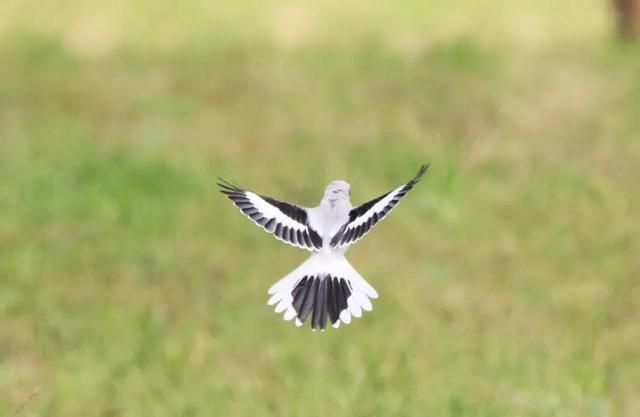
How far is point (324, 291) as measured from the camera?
6.71ft

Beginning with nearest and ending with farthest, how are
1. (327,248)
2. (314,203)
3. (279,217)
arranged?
(327,248) < (279,217) < (314,203)

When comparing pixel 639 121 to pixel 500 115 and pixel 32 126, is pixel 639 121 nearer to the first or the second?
pixel 500 115

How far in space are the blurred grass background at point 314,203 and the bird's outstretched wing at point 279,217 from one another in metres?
3.43

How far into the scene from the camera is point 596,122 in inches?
429

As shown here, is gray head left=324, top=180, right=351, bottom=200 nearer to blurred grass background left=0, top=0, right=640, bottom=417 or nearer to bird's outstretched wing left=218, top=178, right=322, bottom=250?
bird's outstretched wing left=218, top=178, right=322, bottom=250

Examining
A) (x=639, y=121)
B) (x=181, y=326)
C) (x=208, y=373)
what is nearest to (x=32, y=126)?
(x=181, y=326)

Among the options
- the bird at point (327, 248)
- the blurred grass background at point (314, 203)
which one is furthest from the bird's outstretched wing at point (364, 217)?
the blurred grass background at point (314, 203)

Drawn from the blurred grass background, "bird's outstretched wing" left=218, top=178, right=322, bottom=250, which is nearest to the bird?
"bird's outstretched wing" left=218, top=178, right=322, bottom=250

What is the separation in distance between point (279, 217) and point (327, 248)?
6.4 inches

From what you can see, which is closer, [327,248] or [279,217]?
[327,248]

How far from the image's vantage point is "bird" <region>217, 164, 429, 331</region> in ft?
6.47

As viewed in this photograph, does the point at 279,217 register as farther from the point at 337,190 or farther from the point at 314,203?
the point at 314,203

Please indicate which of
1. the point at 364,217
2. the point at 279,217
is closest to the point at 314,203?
the point at 279,217

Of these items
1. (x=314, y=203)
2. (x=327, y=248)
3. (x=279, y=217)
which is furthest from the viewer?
(x=314, y=203)
